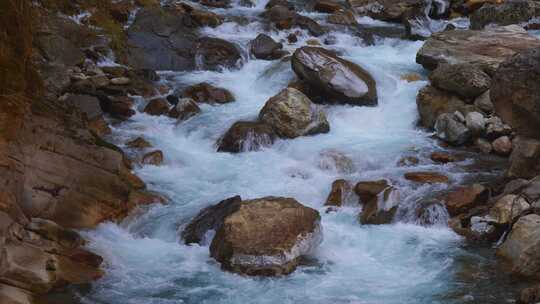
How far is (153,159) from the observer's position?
30.5ft

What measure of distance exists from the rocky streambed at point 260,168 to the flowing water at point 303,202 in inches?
1.0

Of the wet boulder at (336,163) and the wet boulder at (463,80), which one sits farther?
the wet boulder at (463,80)

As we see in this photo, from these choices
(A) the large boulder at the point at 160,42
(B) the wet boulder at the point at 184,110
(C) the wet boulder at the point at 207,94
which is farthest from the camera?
(A) the large boulder at the point at 160,42

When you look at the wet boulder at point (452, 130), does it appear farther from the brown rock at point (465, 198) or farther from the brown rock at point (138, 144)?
the brown rock at point (138, 144)

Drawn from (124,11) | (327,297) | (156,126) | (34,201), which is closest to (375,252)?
(327,297)

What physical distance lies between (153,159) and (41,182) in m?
2.59

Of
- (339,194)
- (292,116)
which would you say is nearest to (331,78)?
(292,116)

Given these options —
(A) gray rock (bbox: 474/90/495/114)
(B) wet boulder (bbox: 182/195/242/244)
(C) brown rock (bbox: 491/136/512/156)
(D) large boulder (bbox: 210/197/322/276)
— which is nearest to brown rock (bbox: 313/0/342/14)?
(A) gray rock (bbox: 474/90/495/114)

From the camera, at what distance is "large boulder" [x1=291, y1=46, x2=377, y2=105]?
11008mm

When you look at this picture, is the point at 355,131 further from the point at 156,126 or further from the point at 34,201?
the point at 34,201

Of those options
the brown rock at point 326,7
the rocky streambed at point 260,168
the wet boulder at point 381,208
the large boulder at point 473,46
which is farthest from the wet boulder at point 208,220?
the brown rock at point 326,7

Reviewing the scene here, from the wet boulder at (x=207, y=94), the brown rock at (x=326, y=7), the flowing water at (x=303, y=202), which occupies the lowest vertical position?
the flowing water at (x=303, y=202)

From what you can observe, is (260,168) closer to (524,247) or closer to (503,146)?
(503,146)

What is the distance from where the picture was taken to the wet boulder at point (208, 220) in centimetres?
707
